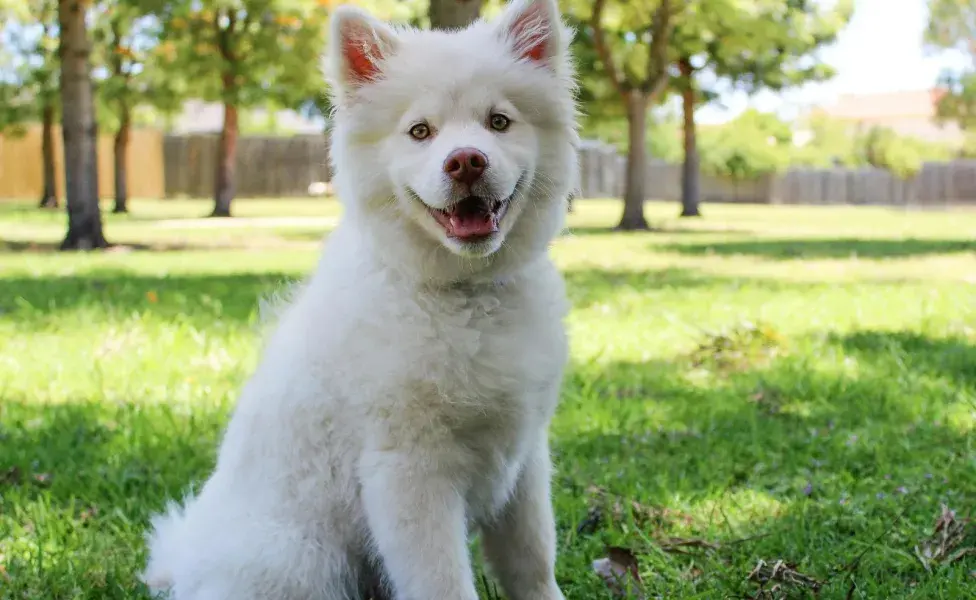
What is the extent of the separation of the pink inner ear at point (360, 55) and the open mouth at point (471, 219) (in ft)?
1.36

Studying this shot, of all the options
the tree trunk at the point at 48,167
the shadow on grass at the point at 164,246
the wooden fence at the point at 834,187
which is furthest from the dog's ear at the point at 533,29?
the wooden fence at the point at 834,187

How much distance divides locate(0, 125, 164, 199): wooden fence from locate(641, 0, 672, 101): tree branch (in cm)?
2407

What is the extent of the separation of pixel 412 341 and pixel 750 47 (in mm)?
20215

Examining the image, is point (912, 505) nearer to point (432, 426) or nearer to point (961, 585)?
point (961, 585)

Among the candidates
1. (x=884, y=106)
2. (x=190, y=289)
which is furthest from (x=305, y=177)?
(x=884, y=106)

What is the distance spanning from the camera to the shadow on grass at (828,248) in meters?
13.1

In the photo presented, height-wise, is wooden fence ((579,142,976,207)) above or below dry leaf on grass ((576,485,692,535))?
above

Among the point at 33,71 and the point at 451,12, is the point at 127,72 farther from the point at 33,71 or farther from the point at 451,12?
the point at 451,12

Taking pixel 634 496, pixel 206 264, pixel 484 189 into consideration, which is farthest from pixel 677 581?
pixel 206 264

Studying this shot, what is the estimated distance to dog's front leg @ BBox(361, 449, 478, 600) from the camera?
92.7 inches

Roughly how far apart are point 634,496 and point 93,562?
6.05ft

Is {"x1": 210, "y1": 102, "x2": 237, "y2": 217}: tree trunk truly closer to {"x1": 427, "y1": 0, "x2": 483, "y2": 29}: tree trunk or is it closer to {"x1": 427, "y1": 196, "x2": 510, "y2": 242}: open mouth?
{"x1": 427, "y1": 0, "x2": 483, "y2": 29}: tree trunk

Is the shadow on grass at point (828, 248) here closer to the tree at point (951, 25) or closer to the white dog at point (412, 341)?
the white dog at point (412, 341)

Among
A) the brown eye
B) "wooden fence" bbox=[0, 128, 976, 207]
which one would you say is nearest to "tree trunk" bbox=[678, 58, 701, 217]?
"wooden fence" bbox=[0, 128, 976, 207]
